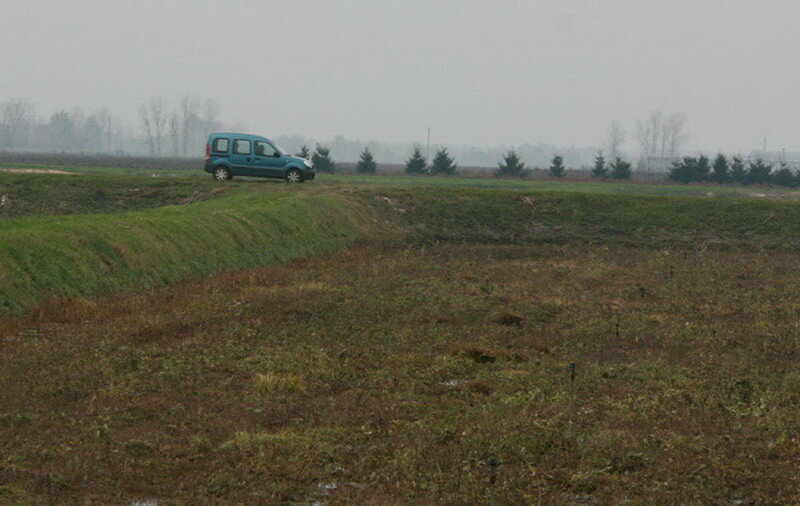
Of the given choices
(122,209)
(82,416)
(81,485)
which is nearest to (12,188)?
(122,209)

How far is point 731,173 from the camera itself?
7144 centimetres

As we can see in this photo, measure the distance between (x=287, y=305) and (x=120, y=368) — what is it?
19.4ft

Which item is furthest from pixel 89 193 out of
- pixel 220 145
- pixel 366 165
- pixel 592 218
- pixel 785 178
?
pixel 785 178

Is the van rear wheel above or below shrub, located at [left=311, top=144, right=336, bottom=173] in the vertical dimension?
below

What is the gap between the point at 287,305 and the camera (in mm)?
19312

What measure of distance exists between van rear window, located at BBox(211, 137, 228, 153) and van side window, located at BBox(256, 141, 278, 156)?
1.49 meters

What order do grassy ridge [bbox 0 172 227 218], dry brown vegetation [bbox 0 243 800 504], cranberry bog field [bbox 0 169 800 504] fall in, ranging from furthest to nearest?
grassy ridge [bbox 0 172 227 218], cranberry bog field [bbox 0 169 800 504], dry brown vegetation [bbox 0 243 800 504]

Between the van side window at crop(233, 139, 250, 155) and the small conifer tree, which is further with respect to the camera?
the small conifer tree

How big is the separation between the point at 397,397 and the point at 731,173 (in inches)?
2564

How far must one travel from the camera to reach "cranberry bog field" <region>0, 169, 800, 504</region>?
9812 millimetres

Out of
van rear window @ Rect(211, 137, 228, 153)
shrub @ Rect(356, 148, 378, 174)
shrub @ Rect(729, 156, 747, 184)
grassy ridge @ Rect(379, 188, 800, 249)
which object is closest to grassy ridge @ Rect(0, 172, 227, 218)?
van rear window @ Rect(211, 137, 228, 153)

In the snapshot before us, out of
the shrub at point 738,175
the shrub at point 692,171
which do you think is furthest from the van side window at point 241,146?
the shrub at point 738,175

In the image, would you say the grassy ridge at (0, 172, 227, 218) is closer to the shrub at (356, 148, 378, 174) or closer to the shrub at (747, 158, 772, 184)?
the shrub at (356, 148, 378, 174)

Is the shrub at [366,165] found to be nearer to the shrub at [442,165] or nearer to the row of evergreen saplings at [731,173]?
the shrub at [442,165]
